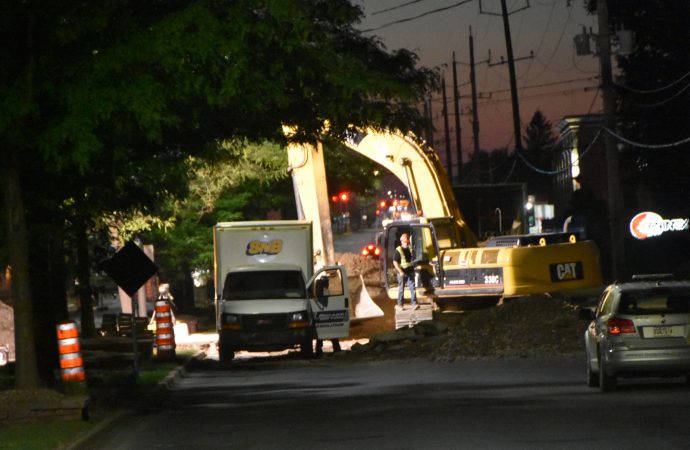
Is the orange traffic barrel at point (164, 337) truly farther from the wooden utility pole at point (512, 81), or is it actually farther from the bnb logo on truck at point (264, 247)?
the wooden utility pole at point (512, 81)

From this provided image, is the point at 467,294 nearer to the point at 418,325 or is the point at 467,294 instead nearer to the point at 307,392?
the point at 418,325

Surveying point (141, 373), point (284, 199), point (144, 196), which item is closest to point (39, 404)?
point (144, 196)

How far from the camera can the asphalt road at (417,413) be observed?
14.0 metres

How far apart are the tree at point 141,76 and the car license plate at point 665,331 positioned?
4641mm

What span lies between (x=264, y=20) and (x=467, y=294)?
1982cm

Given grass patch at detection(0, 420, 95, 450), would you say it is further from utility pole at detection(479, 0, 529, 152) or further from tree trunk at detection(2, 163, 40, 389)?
utility pole at detection(479, 0, 529, 152)

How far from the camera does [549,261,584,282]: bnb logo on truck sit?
35.3 m

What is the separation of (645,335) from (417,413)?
3850 mm

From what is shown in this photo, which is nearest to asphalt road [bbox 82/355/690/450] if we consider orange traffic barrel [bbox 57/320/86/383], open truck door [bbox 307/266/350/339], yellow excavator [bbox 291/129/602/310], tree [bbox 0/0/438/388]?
orange traffic barrel [bbox 57/320/86/383]

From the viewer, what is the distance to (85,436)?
49.7 feet

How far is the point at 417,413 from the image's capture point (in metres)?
17.0

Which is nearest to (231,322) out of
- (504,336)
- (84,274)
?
(84,274)

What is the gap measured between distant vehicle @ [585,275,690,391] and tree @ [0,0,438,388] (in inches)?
166

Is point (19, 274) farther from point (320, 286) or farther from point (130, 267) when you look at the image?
point (320, 286)
